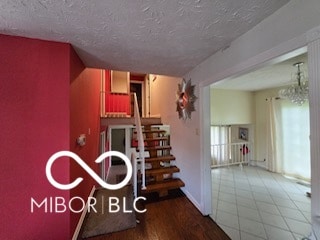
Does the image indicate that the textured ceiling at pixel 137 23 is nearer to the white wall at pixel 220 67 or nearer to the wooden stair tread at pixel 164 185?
the white wall at pixel 220 67

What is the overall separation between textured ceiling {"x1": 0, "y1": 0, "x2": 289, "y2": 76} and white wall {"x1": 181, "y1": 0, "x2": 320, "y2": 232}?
9 centimetres

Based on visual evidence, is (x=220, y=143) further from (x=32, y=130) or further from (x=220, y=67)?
(x=32, y=130)

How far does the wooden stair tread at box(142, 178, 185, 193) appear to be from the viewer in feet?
9.77

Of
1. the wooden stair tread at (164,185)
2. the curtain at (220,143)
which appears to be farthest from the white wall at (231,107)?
the wooden stair tread at (164,185)

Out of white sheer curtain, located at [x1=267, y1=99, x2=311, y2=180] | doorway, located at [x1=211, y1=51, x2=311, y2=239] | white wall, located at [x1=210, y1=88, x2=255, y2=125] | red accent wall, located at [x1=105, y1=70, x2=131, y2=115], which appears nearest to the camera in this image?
doorway, located at [x1=211, y1=51, x2=311, y2=239]

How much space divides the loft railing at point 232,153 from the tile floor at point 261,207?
3.20ft

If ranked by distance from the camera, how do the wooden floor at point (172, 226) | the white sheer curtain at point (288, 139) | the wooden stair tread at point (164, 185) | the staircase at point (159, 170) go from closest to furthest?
the wooden floor at point (172, 226) → the wooden stair tread at point (164, 185) → the staircase at point (159, 170) → the white sheer curtain at point (288, 139)

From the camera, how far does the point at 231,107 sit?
494 cm

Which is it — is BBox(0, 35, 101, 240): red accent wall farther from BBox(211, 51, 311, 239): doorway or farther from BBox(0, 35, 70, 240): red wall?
BBox(211, 51, 311, 239): doorway

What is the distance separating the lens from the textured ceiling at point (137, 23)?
119 centimetres

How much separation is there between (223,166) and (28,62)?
518 cm

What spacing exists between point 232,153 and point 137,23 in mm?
4976

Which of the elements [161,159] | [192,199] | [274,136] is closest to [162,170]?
[161,159]

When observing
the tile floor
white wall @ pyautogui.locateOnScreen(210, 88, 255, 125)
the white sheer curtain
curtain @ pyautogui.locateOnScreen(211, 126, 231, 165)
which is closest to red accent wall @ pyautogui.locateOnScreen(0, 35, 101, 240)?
the tile floor
